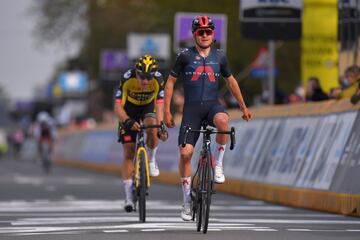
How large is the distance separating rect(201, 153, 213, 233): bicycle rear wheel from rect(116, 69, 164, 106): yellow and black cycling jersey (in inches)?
112

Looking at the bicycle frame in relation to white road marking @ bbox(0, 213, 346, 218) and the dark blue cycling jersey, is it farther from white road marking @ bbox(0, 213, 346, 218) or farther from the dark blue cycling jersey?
the dark blue cycling jersey

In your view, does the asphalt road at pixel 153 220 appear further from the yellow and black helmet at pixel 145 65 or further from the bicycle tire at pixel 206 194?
the yellow and black helmet at pixel 145 65

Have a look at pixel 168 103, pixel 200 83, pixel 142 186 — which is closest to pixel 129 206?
pixel 142 186

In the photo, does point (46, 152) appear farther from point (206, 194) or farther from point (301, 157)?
point (206, 194)

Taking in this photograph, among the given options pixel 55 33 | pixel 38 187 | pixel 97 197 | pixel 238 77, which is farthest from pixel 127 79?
pixel 55 33

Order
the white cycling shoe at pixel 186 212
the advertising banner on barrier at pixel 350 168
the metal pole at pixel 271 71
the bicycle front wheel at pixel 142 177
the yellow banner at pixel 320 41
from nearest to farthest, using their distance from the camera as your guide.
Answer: the white cycling shoe at pixel 186 212 → the bicycle front wheel at pixel 142 177 → the advertising banner on barrier at pixel 350 168 → the metal pole at pixel 271 71 → the yellow banner at pixel 320 41

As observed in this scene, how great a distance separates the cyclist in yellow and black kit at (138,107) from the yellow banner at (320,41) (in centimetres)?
1248

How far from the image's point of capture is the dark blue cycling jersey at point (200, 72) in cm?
1477

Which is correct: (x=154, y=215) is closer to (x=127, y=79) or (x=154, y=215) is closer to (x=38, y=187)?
(x=127, y=79)

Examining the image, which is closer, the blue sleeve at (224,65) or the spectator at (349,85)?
the blue sleeve at (224,65)

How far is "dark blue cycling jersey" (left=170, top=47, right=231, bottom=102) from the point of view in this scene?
14.8 metres

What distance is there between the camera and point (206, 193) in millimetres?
14164

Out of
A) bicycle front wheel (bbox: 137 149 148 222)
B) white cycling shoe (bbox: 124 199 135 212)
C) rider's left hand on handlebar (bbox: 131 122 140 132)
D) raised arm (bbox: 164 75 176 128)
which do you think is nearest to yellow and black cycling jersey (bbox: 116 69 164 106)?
rider's left hand on handlebar (bbox: 131 122 140 132)

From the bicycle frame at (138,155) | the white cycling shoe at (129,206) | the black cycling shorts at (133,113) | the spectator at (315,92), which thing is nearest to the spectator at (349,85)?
the spectator at (315,92)
